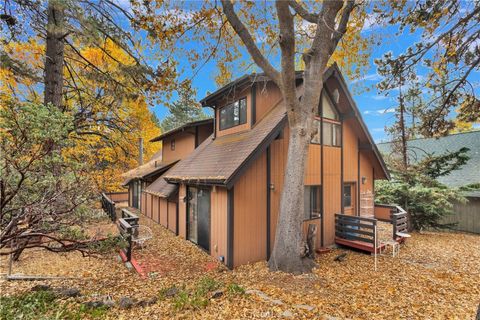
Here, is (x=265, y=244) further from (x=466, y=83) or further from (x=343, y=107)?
(x=466, y=83)

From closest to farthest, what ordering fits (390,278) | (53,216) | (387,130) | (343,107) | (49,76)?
(53,216), (390,278), (49,76), (343,107), (387,130)

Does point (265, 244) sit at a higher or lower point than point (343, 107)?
lower

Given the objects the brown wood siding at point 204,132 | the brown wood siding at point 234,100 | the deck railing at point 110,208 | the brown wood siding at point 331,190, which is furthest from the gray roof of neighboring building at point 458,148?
the deck railing at point 110,208

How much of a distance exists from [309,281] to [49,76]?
888cm

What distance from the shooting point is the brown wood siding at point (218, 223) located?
7.62 m

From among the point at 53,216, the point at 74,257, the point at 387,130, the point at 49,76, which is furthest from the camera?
the point at 387,130

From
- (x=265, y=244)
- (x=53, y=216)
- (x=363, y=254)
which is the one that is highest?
(x=53, y=216)

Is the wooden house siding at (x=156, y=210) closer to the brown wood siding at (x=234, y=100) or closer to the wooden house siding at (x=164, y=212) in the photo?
the wooden house siding at (x=164, y=212)

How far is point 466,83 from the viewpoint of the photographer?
657cm

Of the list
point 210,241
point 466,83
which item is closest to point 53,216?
point 210,241

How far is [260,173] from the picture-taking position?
7988mm

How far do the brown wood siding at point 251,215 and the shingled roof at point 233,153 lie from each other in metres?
0.55

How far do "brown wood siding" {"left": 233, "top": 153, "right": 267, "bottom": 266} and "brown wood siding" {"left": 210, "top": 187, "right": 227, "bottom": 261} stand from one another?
0.41 m

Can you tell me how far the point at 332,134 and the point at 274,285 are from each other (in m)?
6.54
